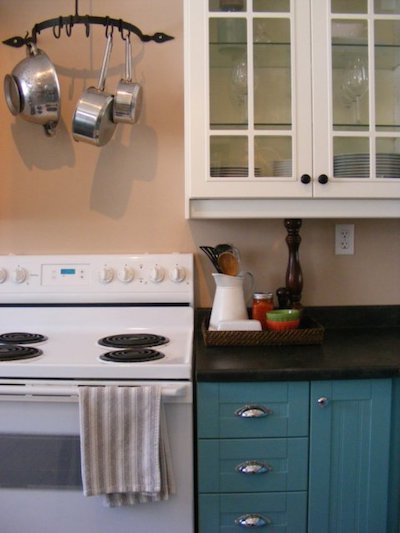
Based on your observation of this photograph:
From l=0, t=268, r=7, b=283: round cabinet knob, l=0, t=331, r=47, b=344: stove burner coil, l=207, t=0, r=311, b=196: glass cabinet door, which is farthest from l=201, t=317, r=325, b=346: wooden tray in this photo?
l=0, t=268, r=7, b=283: round cabinet knob

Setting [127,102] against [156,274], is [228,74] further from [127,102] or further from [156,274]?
[156,274]

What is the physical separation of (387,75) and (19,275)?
→ 4.87ft

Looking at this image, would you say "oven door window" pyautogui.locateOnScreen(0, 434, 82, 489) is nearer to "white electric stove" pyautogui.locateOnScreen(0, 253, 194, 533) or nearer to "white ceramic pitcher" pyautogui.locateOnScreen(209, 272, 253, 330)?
"white electric stove" pyautogui.locateOnScreen(0, 253, 194, 533)

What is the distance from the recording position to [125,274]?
1729 mm

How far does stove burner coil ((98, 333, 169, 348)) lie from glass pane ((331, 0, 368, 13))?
4.00ft

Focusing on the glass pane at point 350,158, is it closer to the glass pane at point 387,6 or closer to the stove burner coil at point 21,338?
the glass pane at point 387,6

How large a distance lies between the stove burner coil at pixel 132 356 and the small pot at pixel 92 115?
0.75 metres

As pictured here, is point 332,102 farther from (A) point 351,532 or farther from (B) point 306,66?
(A) point 351,532

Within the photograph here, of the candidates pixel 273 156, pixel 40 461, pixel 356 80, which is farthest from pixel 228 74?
pixel 40 461

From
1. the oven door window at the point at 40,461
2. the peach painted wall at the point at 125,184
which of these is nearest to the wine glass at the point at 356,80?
the peach painted wall at the point at 125,184

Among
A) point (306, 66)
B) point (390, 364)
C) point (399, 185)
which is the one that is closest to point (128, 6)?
point (306, 66)

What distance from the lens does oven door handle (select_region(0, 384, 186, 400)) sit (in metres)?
1.26

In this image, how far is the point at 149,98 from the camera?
71.3 inches

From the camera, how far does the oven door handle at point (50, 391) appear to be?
1.26m
